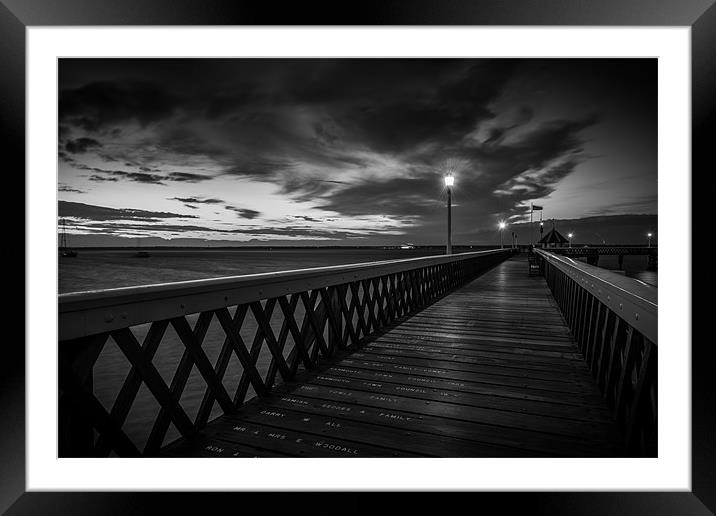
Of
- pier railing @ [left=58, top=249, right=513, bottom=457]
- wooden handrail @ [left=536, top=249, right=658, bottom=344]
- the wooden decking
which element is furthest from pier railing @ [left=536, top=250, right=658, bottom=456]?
pier railing @ [left=58, top=249, right=513, bottom=457]

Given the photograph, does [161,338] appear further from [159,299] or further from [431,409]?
[431,409]

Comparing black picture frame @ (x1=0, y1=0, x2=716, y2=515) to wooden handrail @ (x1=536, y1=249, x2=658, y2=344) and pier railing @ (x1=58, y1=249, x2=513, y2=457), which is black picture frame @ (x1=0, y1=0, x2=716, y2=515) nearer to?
wooden handrail @ (x1=536, y1=249, x2=658, y2=344)

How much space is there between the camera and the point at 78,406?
1469 mm

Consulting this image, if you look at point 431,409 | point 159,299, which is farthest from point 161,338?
point 431,409

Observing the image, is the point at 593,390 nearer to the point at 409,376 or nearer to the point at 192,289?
the point at 409,376

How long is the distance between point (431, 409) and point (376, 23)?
6.96ft

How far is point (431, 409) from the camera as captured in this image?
7.84 ft

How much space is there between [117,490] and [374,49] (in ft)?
7.71

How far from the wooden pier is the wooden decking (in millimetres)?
10

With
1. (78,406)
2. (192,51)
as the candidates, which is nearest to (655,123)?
(192,51)

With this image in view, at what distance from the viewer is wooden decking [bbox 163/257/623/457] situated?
6.33 feet

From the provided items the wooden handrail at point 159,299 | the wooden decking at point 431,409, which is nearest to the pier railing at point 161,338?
the wooden handrail at point 159,299

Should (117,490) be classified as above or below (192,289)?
below
